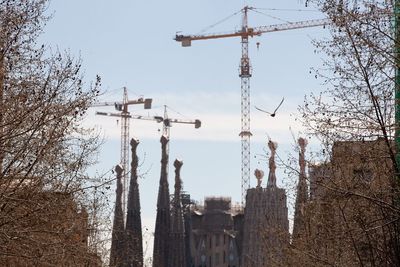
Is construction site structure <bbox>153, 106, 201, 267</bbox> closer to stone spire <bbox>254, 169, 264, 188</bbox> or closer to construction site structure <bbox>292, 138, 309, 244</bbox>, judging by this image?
stone spire <bbox>254, 169, 264, 188</bbox>

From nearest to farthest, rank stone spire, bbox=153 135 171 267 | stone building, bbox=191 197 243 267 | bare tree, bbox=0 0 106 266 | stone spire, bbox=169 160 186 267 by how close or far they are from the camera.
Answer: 1. bare tree, bbox=0 0 106 266
2. stone spire, bbox=153 135 171 267
3. stone spire, bbox=169 160 186 267
4. stone building, bbox=191 197 243 267

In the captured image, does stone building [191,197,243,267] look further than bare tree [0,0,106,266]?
Yes

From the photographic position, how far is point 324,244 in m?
28.9

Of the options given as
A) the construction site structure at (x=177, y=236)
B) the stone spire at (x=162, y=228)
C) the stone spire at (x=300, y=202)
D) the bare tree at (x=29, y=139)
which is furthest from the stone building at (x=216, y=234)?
the bare tree at (x=29, y=139)

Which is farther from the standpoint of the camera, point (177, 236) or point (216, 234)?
point (216, 234)

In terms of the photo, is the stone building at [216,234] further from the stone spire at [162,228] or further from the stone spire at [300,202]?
the stone spire at [300,202]

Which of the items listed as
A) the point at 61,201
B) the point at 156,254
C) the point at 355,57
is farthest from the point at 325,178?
the point at 156,254

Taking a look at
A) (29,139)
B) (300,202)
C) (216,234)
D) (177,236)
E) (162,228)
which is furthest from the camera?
(216,234)

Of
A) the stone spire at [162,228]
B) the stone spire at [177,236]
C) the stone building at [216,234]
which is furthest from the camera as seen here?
the stone building at [216,234]

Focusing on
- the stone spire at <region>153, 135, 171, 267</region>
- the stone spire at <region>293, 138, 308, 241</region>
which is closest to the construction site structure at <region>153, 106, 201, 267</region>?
the stone spire at <region>153, 135, 171, 267</region>

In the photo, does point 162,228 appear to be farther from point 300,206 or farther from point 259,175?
point 300,206

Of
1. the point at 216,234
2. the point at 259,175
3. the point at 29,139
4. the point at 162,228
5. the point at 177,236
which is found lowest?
the point at 29,139

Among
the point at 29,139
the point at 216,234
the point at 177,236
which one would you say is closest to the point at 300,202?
the point at 29,139

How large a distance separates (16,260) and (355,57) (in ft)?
31.1
